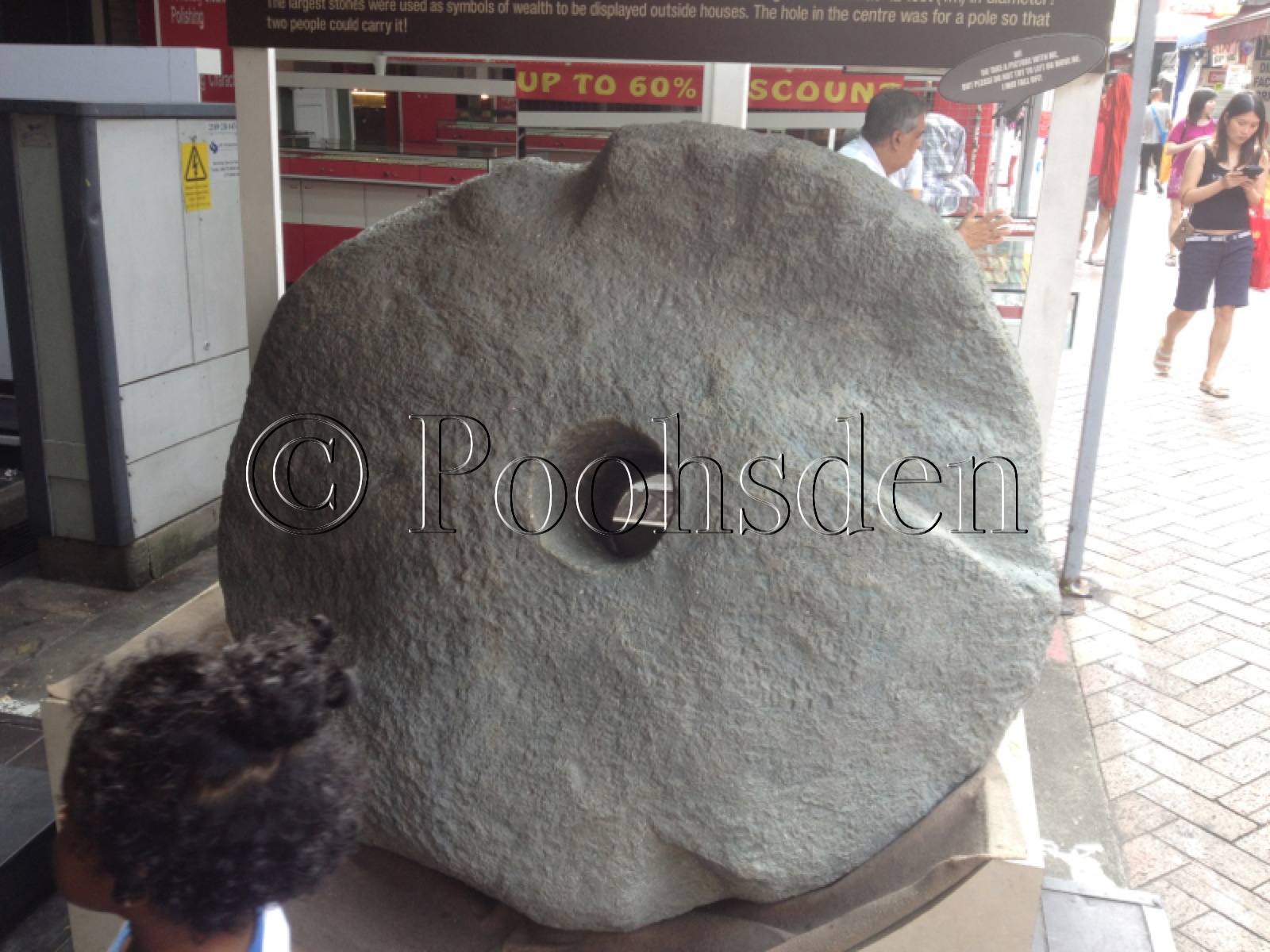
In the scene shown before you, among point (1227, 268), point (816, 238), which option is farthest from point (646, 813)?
point (1227, 268)

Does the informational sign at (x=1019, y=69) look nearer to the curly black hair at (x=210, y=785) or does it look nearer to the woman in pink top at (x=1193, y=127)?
the curly black hair at (x=210, y=785)

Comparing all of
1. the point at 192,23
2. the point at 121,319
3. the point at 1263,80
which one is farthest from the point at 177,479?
the point at 1263,80

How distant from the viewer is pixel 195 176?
4043mm

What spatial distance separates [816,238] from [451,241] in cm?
65

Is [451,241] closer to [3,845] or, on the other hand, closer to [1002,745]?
[1002,745]

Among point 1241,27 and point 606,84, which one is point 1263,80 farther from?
point 606,84

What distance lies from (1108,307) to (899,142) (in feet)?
3.18

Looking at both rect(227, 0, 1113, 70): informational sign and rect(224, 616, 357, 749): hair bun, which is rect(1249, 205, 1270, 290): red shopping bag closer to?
rect(227, 0, 1113, 70): informational sign

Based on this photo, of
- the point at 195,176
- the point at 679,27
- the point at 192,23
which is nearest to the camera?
the point at 679,27

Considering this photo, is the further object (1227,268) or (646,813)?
(1227,268)

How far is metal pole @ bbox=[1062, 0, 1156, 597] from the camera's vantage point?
11.6 ft

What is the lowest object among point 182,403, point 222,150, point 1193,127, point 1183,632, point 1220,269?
point 1183,632

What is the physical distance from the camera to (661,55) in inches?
112

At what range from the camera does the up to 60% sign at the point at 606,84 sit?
14.3 ft
